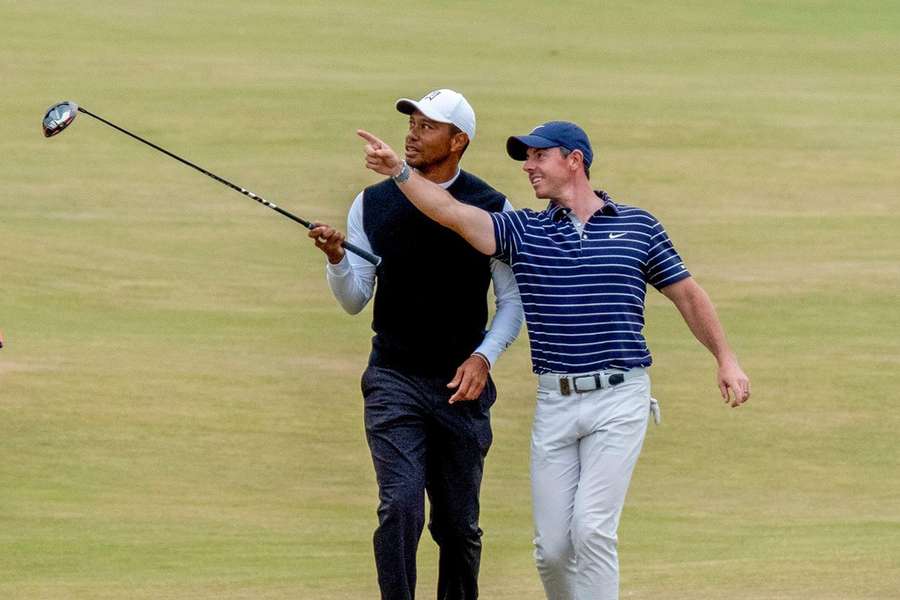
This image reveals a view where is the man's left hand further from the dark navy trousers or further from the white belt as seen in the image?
the white belt

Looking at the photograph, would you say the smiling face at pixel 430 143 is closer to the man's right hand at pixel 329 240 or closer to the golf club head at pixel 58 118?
the man's right hand at pixel 329 240

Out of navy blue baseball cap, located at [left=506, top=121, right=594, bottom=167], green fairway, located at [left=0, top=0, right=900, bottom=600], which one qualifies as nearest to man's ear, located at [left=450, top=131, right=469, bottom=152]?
navy blue baseball cap, located at [left=506, top=121, right=594, bottom=167]

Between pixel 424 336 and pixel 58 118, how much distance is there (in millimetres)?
1619

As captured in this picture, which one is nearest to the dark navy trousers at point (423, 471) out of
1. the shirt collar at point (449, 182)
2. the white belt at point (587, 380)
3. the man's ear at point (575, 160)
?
the white belt at point (587, 380)

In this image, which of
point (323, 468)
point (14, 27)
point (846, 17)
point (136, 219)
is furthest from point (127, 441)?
point (846, 17)

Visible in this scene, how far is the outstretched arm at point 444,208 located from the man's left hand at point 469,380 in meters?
0.43

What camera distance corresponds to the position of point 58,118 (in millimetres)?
7762

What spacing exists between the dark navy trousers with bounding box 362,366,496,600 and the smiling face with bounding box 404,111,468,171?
0.78m

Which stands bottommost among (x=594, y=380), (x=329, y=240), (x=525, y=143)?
(x=594, y=380)

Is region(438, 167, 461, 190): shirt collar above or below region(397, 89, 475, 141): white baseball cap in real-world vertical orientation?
below

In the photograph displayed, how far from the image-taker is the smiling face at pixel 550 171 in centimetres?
723

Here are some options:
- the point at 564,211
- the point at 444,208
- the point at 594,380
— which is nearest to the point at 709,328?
the point at 594,380

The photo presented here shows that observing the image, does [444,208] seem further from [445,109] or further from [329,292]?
[329,292]

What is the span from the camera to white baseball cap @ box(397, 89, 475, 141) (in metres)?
→ 7.49
